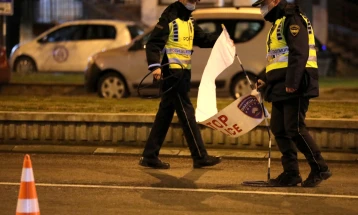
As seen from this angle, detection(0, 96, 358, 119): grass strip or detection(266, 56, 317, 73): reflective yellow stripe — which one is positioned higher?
detection(266, 56, 317, 73): reflective yellow stripe

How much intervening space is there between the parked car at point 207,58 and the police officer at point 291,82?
6797 millimetres

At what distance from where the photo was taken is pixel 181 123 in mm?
10172

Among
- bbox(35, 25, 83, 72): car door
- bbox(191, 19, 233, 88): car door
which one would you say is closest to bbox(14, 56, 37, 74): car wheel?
bbox(35, 25, 83, 72): car door

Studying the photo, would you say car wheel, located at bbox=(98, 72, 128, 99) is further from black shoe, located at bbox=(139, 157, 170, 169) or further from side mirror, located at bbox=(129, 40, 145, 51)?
black shoe, located at bbox=(139, 157, 170, 169)

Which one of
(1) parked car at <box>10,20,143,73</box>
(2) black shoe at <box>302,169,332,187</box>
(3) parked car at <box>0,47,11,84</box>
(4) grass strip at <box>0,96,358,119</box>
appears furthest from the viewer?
(1) parked car at <box>10,20,143,73</box>

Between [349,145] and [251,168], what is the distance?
1.44 m

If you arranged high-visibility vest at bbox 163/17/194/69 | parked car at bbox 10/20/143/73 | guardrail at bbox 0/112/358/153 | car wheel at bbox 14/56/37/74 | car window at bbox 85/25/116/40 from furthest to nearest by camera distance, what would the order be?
car wheel at bbox 14/56/37/74
parked car at bbox 10/20/143/73
car window at bbox 85/25/116/40
guardrail at bbox 0/112/358/153
high-visibility vest at bbox 163/17/194/69

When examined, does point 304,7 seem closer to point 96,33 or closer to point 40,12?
point 96,33

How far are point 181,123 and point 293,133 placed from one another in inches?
64.7

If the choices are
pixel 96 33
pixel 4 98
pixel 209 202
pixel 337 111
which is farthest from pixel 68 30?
pixel 209 202

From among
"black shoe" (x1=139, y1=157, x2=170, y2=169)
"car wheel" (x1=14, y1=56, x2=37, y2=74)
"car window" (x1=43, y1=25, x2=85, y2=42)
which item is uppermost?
"car window" (x1=43, y1=25, x2=85, y2=42)

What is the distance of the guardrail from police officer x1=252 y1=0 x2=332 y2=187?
2339mm

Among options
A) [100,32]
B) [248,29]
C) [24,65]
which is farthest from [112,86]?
[24,65]

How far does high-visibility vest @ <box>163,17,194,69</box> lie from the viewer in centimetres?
997
